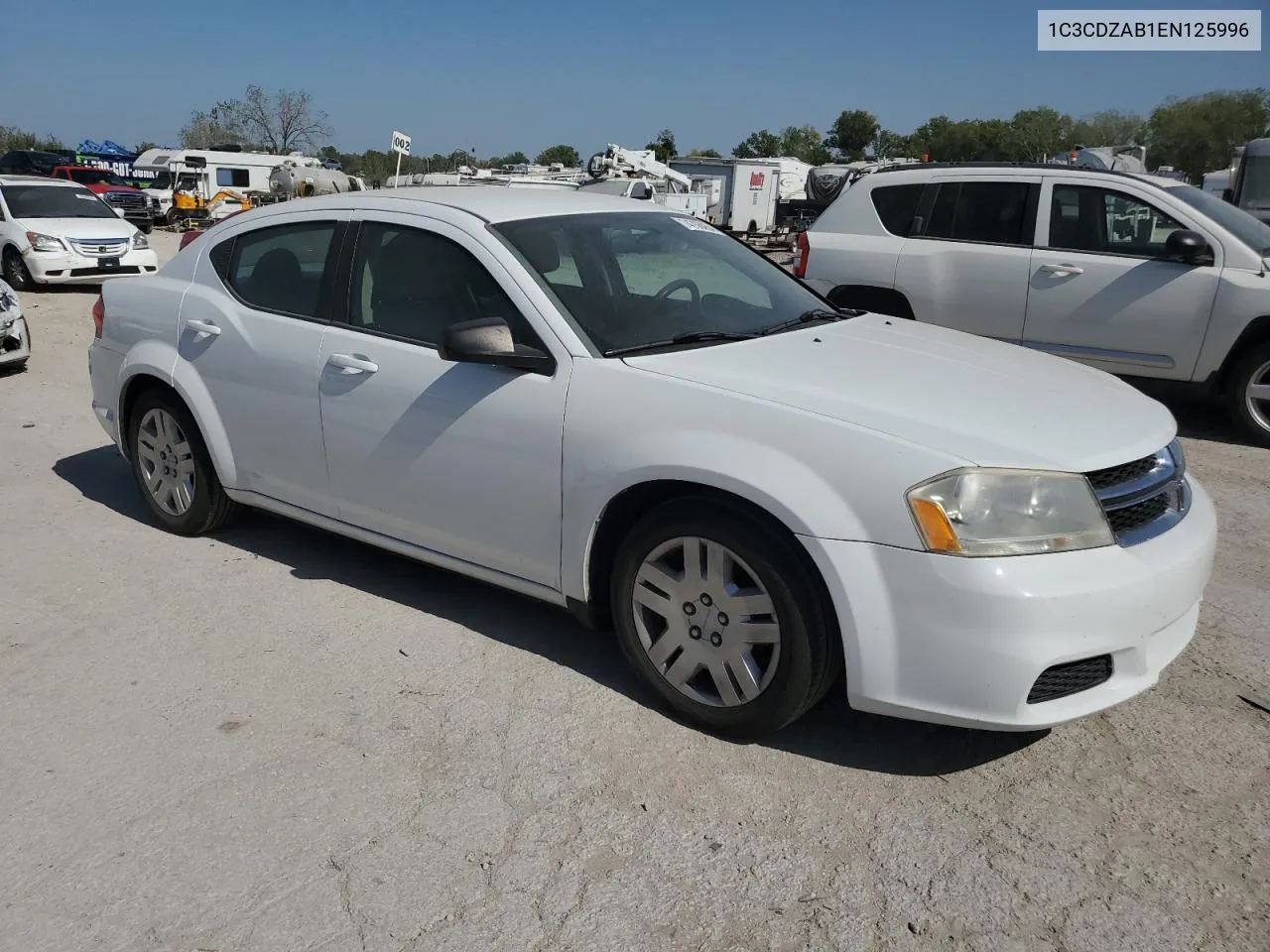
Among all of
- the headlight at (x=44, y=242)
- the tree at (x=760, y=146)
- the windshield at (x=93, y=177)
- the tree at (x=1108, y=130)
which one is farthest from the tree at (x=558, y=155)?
the headlight at (x=44, y=242)

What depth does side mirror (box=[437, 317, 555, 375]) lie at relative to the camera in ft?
11.6

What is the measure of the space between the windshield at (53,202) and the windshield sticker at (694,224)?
48.7 feet

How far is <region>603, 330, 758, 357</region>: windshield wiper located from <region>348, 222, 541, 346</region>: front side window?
14.6 inches

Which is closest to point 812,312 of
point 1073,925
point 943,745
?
point 943,745

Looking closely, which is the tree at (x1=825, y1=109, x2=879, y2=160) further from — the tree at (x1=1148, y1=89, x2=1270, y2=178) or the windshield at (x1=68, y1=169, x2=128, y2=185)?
the windshield at (x1=68, y1=169, x2=128, y2=185)

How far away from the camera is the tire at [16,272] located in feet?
51.3

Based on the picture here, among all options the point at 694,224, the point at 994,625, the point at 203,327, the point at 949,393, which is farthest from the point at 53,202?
the point at 994,625

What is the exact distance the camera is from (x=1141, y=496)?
3.16 metres

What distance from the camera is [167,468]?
201 inches

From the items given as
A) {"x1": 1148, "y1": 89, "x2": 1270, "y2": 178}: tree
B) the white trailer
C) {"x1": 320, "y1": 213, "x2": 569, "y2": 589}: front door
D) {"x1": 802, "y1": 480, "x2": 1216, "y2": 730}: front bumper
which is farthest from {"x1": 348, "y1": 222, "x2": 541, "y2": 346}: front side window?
{"x1": 1148, "y1": 89, "x2": 1270, "y2": 178}: tree

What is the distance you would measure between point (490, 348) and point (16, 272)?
15.2 m

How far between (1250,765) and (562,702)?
6.94 feet

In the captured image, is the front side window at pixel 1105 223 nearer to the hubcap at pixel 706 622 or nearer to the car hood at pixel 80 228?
the hubcap at pixel 706 622

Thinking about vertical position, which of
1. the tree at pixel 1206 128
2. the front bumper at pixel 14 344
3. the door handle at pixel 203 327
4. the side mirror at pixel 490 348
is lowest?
the front bumper at pixel 14 344
